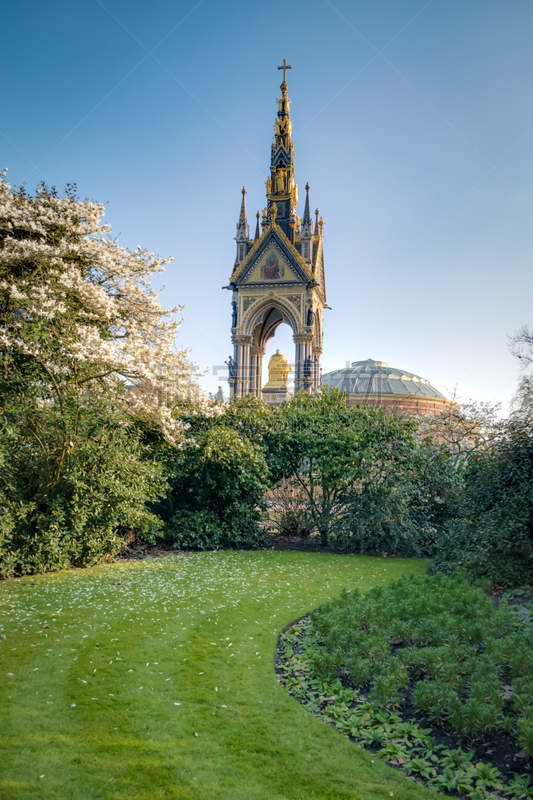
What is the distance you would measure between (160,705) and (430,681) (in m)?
2.26

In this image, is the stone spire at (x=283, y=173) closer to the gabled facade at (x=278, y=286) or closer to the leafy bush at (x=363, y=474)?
the gabled facade at (x=278, y=286)

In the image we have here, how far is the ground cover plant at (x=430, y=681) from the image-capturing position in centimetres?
337

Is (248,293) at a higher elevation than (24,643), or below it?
higher

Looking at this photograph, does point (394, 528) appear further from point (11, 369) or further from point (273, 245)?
point (273, 245)

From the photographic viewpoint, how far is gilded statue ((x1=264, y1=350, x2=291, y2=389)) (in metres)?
37.8

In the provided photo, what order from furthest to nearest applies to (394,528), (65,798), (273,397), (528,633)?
(273,397) → (394,528) → (528,633) → (65,798)

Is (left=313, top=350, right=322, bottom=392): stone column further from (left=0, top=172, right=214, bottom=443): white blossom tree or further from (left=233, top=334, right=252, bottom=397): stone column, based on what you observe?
(left=0, top=172, right=214, bottom=443): white blossom tree

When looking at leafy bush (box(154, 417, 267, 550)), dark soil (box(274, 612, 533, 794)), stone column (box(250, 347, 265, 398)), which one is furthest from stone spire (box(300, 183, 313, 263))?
dark soil (box(274, 612, 533, 794))

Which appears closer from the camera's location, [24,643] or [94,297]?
[24,643]

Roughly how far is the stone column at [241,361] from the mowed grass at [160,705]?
24437 millimetres

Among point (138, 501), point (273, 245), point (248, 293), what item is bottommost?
point (138, 501)

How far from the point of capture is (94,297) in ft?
28.3

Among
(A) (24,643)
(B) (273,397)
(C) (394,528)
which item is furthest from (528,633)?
(B) (273,397)

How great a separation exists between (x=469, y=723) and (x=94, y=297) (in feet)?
25.4
